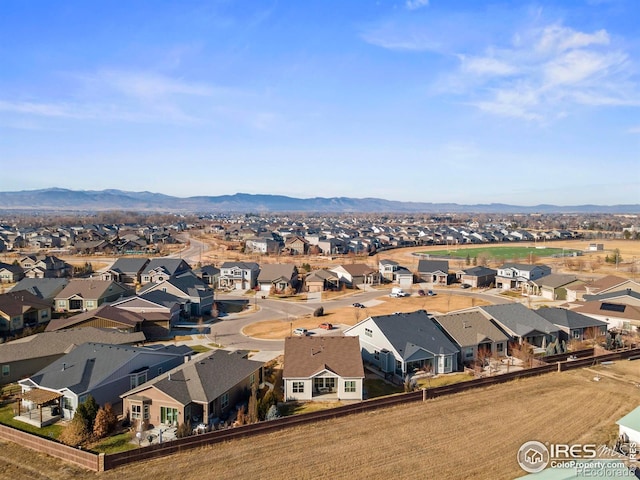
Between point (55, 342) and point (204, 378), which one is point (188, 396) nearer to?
point (204, 378)

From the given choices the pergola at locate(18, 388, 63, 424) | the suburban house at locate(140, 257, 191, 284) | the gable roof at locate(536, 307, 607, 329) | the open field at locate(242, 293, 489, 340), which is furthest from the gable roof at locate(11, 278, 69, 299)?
the gable roof at locate(536, 307, 607, 329)

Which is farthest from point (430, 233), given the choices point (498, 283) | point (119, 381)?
point (119, 381)

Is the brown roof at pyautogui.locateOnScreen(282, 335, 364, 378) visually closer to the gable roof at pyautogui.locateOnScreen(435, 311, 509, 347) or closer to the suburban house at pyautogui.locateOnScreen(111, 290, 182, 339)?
the gable roof at pyautogui.locateOnScreen(435, 311, 509, 347)

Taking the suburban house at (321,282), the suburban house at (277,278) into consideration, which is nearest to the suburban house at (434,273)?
the suburban house at (321,282)

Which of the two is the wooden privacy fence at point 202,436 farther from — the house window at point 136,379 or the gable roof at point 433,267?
the gable roof at point 433,267

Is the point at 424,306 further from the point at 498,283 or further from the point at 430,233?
the point at 430,233

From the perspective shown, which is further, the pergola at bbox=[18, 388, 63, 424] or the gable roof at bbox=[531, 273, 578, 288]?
the gable roof at bbox=[531, 273, 578, 288]
